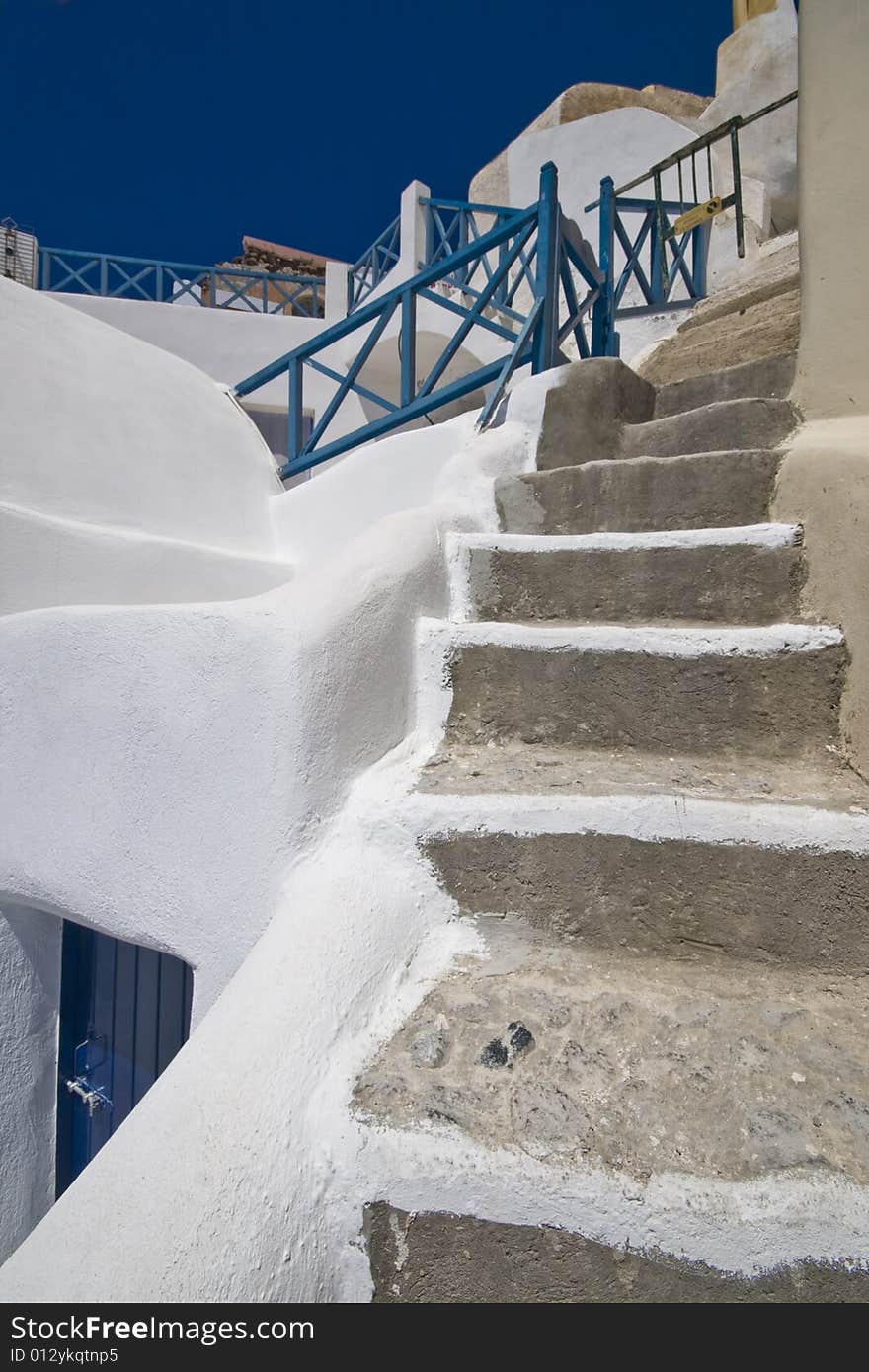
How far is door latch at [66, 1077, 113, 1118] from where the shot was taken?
2.85 m

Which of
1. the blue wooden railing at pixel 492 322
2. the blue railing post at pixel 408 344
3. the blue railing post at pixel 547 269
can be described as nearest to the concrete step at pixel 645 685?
the blue wooden railing at pixel 492 322

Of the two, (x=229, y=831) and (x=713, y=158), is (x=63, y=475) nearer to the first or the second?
(x=229, y=831)

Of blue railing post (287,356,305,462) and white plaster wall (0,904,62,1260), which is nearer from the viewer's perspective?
white plaster wall (0,904,62,1260)

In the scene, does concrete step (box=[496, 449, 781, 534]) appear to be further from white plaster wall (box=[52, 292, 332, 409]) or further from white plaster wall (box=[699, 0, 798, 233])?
white plaster wall (box=[699, 0, 798, 233])

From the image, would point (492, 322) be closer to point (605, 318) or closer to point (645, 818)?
point (605, 318)

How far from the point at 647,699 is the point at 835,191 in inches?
60.5

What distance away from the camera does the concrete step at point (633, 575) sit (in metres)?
1.80

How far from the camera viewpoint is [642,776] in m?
1.48

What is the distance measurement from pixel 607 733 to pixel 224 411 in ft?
11.9

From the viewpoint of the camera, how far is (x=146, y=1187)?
0.95m

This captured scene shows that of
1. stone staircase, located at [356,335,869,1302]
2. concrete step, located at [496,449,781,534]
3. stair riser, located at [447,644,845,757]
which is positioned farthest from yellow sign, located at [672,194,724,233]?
stair riser, located at [447,644,845,757]

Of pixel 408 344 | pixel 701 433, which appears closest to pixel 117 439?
pixel 408 344

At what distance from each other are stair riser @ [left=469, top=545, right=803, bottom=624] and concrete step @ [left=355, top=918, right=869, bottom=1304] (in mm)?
982

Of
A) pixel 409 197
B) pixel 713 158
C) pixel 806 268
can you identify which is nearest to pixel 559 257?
pixel 806 268
